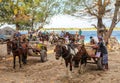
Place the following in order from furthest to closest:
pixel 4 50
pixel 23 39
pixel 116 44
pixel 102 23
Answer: pixel 116 44 < pixel 102 23 < pixel 4 50 < pixel 23 39

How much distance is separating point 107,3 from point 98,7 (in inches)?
39.1

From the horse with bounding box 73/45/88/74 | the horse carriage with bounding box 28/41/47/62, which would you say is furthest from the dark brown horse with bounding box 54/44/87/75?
the horse carriage with bounding box 28/41/47/62

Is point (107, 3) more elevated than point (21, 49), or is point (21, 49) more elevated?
point (107, 3)

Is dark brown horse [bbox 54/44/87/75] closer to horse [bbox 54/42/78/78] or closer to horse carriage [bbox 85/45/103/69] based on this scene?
horse [bbox 54/42/78/78]

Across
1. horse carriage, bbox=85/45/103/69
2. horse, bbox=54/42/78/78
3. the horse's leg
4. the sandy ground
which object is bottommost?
the sandy ground

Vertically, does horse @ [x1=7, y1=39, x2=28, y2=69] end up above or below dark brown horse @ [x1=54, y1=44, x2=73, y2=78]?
below

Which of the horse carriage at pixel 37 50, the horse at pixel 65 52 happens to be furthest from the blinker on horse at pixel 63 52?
the horse carriage at pixel 37 50

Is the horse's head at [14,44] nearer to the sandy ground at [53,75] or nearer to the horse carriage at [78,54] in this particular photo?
the sandy ground at [53,75]

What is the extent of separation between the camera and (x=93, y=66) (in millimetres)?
21016

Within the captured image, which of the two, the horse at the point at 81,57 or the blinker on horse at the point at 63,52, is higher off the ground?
the blinker on horse at the point at 63,52

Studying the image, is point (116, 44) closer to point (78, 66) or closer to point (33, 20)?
point (78, 66)

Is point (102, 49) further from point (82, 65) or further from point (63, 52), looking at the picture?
point (63, 52)

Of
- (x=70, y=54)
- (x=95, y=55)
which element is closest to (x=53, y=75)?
(x=70, y=54)

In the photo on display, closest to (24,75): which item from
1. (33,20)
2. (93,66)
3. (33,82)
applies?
(33,82)
